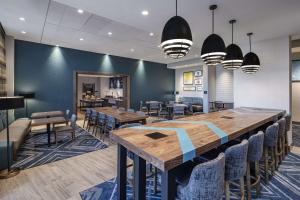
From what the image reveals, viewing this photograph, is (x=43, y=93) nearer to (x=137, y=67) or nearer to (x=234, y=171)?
(x=137, y=67)

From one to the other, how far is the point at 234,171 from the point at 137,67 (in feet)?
27.5

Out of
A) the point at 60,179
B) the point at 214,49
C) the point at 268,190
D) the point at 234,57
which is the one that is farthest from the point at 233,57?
the point at 60,179

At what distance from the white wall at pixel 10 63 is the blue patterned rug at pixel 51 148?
203 centimetres

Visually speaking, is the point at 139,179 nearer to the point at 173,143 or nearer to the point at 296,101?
the point at 173,143

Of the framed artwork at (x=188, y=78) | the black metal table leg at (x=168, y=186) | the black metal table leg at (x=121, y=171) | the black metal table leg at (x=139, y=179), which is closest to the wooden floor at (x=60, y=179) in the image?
the black metal table leg at (x=121, y=171)

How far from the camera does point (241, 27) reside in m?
3.83

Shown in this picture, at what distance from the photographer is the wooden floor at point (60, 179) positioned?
2.23 meters

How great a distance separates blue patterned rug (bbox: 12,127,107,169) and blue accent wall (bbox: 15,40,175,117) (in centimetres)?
198

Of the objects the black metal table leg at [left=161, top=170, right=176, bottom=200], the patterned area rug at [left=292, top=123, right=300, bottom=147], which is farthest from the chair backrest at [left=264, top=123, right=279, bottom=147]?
the patterned area rug at [left=292, top=123, right=300, bottom=147]

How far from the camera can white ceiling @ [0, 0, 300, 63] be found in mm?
2912

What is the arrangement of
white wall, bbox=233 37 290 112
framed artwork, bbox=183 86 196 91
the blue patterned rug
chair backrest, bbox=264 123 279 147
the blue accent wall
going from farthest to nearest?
framed artwork, bbox=183 86 196 91 → the blue accent wall → white wall, bbox=233 37 290 112 → the blue patterned rug → chair backrest, bbox=264 123 279 147

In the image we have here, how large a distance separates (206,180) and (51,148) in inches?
157

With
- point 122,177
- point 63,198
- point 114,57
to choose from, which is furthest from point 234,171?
point 114,57

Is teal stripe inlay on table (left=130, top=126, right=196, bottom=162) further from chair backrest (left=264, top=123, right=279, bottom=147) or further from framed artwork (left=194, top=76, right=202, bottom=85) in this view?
framed artwork (left=194, top=76, right=202, bottom=85)
